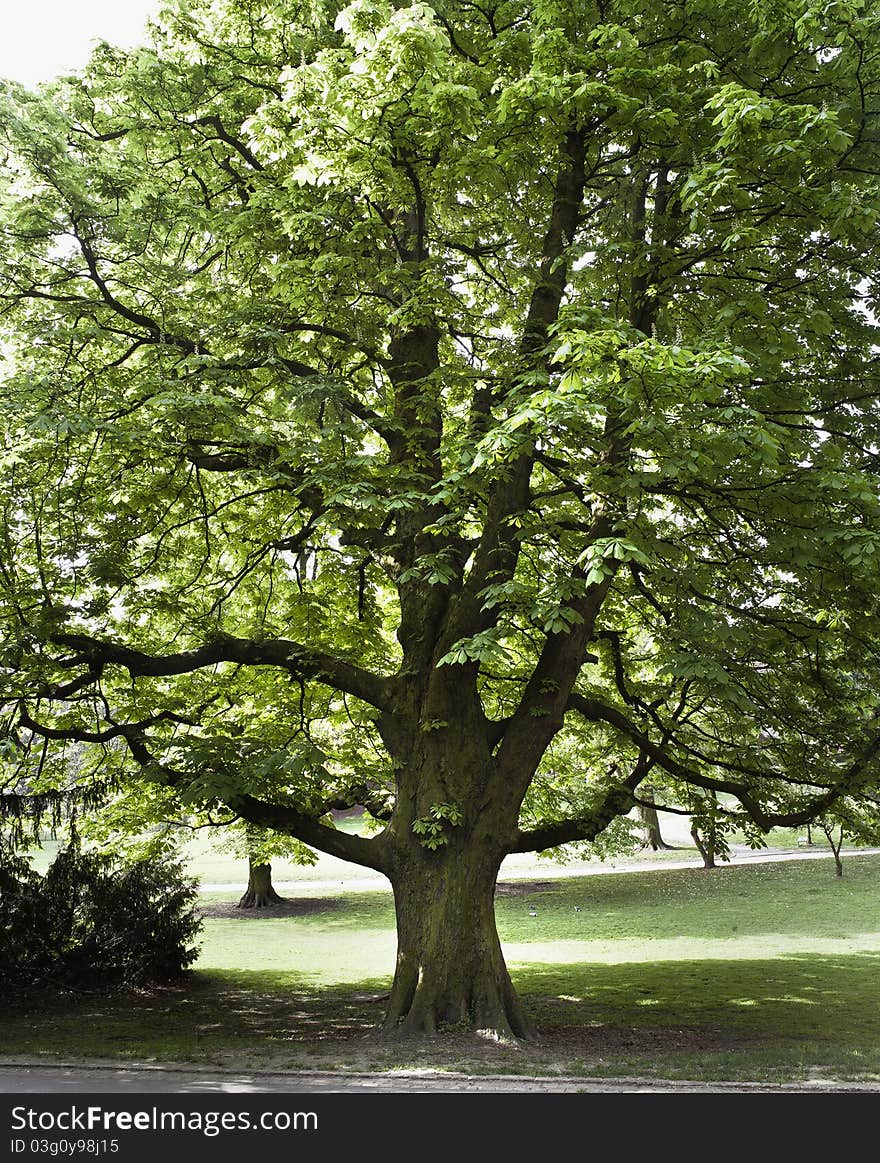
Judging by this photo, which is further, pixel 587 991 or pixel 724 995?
pixel 587 991

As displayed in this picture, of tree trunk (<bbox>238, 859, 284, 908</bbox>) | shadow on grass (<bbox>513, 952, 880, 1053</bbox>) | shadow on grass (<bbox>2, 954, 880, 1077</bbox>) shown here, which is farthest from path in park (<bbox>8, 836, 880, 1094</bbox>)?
tree trunk (<bbox>238, 859, 284, 908</bbox>)

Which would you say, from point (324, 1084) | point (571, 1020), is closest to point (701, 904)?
point (571, 1020)

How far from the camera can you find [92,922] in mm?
14453

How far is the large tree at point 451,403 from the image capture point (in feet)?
26.6

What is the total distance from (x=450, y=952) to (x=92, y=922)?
7.59 meters

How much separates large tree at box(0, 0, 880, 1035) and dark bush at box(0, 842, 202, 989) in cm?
221

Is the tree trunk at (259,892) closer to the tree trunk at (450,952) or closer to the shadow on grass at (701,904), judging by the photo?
the shadow on grass at (701,904)

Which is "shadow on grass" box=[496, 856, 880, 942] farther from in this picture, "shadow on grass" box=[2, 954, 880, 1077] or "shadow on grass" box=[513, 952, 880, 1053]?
"shadow on grass" box=[2, 954, 880, 1077]

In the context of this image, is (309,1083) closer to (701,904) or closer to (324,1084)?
(324,1084)

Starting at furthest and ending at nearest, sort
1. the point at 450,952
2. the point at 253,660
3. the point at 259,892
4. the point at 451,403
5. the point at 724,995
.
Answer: the point at 259,892 → the point at 724,995 → the point at 451,403 → the point at 253,660 → the point at 450,952

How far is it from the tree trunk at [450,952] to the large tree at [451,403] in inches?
A: 1.5

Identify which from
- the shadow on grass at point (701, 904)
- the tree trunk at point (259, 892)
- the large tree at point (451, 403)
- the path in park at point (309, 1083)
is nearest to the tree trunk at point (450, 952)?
the large tree at point (451, 403)

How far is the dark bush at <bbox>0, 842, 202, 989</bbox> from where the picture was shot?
13406 mm
